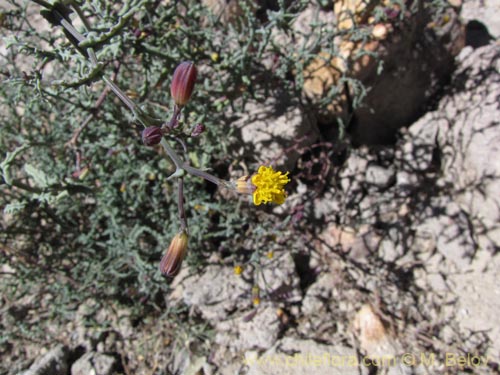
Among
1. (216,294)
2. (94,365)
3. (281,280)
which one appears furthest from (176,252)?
(94,365)

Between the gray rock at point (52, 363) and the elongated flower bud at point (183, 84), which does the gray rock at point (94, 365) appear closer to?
the gray rock at point (52, 363)

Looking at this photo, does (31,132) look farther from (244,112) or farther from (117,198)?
(244,112)

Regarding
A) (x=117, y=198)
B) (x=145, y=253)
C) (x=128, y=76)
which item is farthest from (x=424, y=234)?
(x=128, y=76)

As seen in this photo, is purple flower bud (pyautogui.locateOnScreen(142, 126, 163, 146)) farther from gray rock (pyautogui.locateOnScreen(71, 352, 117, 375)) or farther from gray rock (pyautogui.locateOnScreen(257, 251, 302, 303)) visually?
gray rock (pyautogui.locateOnScreen(71, 352, 117, 375))

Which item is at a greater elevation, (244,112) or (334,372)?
(244,112)

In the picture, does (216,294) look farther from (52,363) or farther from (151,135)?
(151,135)

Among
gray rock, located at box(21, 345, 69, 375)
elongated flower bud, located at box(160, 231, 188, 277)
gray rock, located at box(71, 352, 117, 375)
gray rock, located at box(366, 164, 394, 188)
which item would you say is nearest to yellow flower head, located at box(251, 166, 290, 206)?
elongated flower bud, located at box(160, 231, 188, 277)

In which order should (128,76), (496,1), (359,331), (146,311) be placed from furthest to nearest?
(496,1), (128,76), (146,311), (359,331)

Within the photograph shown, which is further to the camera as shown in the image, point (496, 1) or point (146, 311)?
point (496, 1)
